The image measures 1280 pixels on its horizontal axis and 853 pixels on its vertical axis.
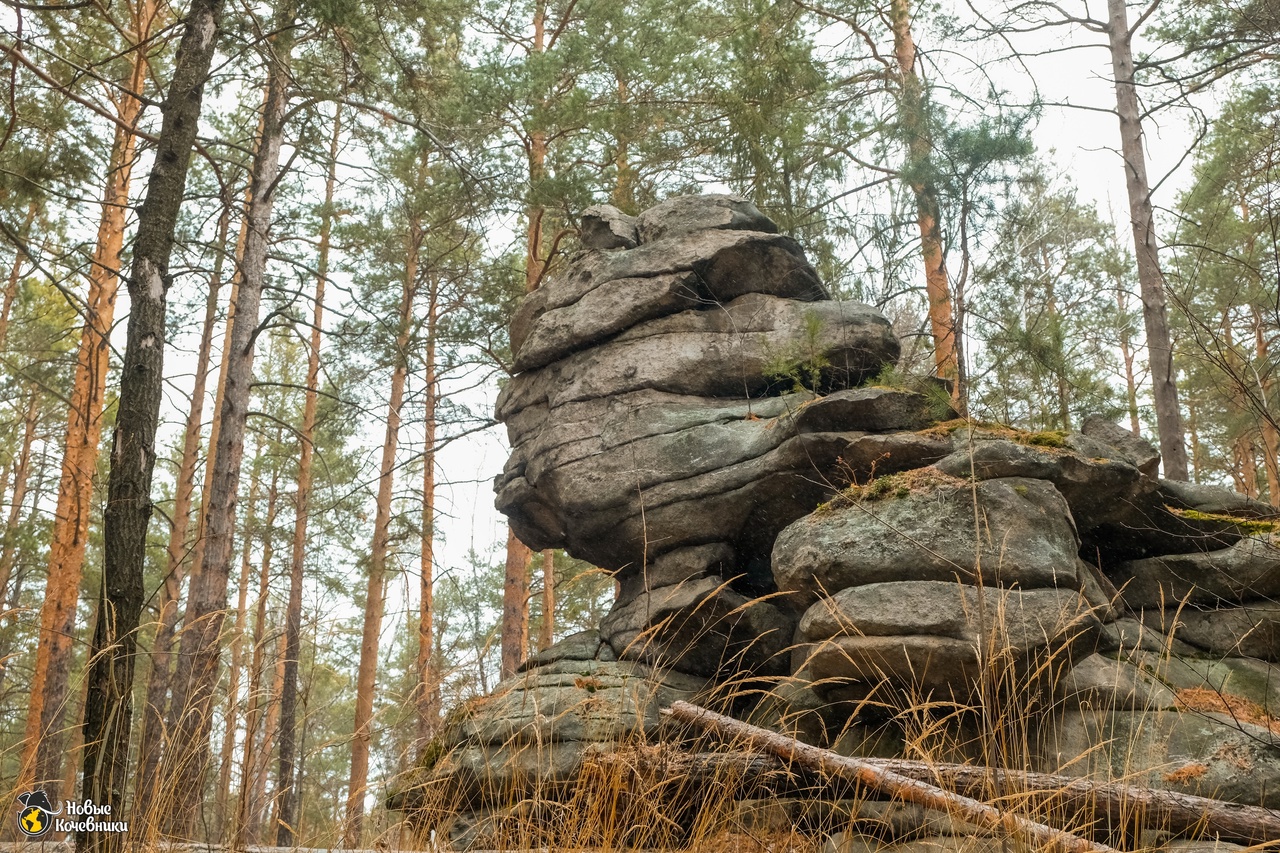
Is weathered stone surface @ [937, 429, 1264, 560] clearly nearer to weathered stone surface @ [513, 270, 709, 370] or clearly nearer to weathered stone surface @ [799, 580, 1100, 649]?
weathered stone surface @ [799, 580, 1100, 649]

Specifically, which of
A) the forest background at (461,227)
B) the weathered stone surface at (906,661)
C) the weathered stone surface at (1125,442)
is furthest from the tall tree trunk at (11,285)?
the weathered stone surface at (1125,442)

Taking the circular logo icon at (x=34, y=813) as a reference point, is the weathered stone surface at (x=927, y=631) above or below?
above

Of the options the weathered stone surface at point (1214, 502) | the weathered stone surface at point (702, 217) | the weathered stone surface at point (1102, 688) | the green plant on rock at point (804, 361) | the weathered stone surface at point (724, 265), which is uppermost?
the weathered stone surface at point (702, 217)

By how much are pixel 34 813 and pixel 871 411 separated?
19.5 feet

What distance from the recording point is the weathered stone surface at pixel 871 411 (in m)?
7.11

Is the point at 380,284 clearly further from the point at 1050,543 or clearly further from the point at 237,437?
the point at 1050,543

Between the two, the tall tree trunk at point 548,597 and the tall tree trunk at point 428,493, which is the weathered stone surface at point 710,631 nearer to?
the tall tree trunk at point 428,493

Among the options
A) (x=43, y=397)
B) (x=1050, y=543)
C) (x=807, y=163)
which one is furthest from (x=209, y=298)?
(x=1050, y=543)

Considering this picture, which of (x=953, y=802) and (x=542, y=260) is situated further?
(x=542, y=260)

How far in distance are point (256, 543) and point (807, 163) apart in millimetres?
15348

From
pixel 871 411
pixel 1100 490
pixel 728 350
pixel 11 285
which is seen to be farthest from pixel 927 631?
pixel 11 285

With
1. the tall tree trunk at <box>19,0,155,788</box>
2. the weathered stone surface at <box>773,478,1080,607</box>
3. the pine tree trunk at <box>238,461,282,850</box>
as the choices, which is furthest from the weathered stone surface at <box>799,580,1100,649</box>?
the tall tree trunk at <box>19,0,155,788</box>

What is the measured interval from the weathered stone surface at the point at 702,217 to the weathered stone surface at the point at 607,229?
6.9 inches

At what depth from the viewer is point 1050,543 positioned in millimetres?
5781
